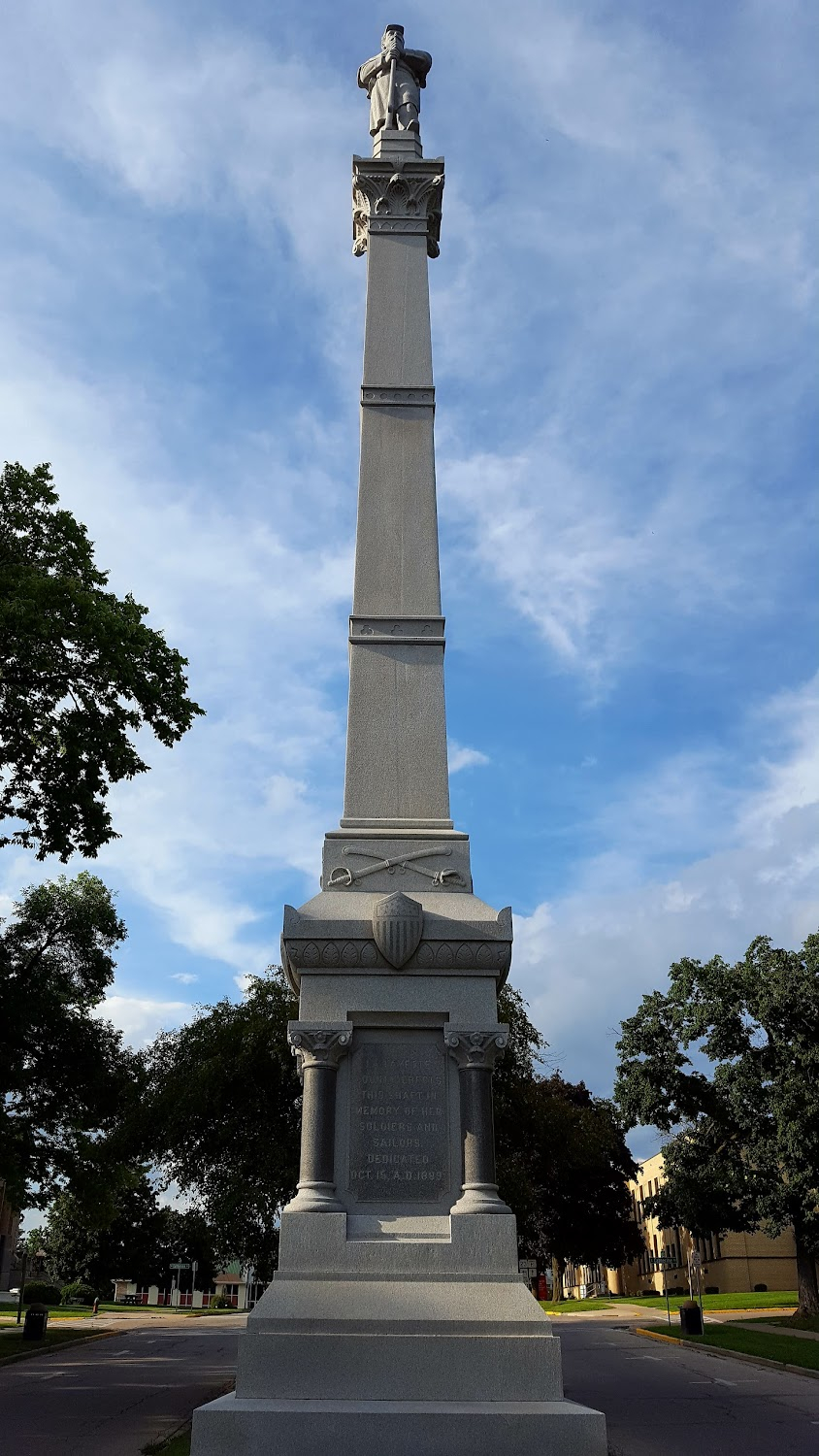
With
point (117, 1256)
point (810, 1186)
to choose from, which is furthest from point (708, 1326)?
point (117, 1256)

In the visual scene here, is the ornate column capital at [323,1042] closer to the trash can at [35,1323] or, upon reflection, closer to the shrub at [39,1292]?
the trash can at [35,1323]

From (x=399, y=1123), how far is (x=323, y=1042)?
95 cm

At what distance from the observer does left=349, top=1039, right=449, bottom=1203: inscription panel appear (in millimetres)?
10047

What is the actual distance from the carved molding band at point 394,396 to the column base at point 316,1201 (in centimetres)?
867

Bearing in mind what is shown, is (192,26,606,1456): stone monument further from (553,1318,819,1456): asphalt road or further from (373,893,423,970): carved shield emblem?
(553,1318,819,1456): asphalt road

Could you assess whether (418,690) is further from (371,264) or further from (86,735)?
(86,735)

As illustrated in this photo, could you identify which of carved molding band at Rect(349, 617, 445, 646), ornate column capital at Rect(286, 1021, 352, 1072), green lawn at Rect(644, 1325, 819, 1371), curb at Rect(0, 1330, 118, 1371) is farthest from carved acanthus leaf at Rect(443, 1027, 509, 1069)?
curb at Rect(0, 1330, 118, 1371)

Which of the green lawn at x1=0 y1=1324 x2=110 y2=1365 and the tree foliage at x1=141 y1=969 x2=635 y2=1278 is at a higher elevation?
the tree foliage at x1=141 y1=969 x2=635 y2=1278

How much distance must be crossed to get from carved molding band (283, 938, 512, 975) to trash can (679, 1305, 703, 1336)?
26.4 meters

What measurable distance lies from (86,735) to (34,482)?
4.86m

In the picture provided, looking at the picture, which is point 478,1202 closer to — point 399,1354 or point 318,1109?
point 399,1354

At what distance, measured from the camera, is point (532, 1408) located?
860 centimetres

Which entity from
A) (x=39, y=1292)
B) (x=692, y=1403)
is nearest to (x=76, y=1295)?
(x=39, y=1292)

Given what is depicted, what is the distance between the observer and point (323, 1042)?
→ 10.3m
